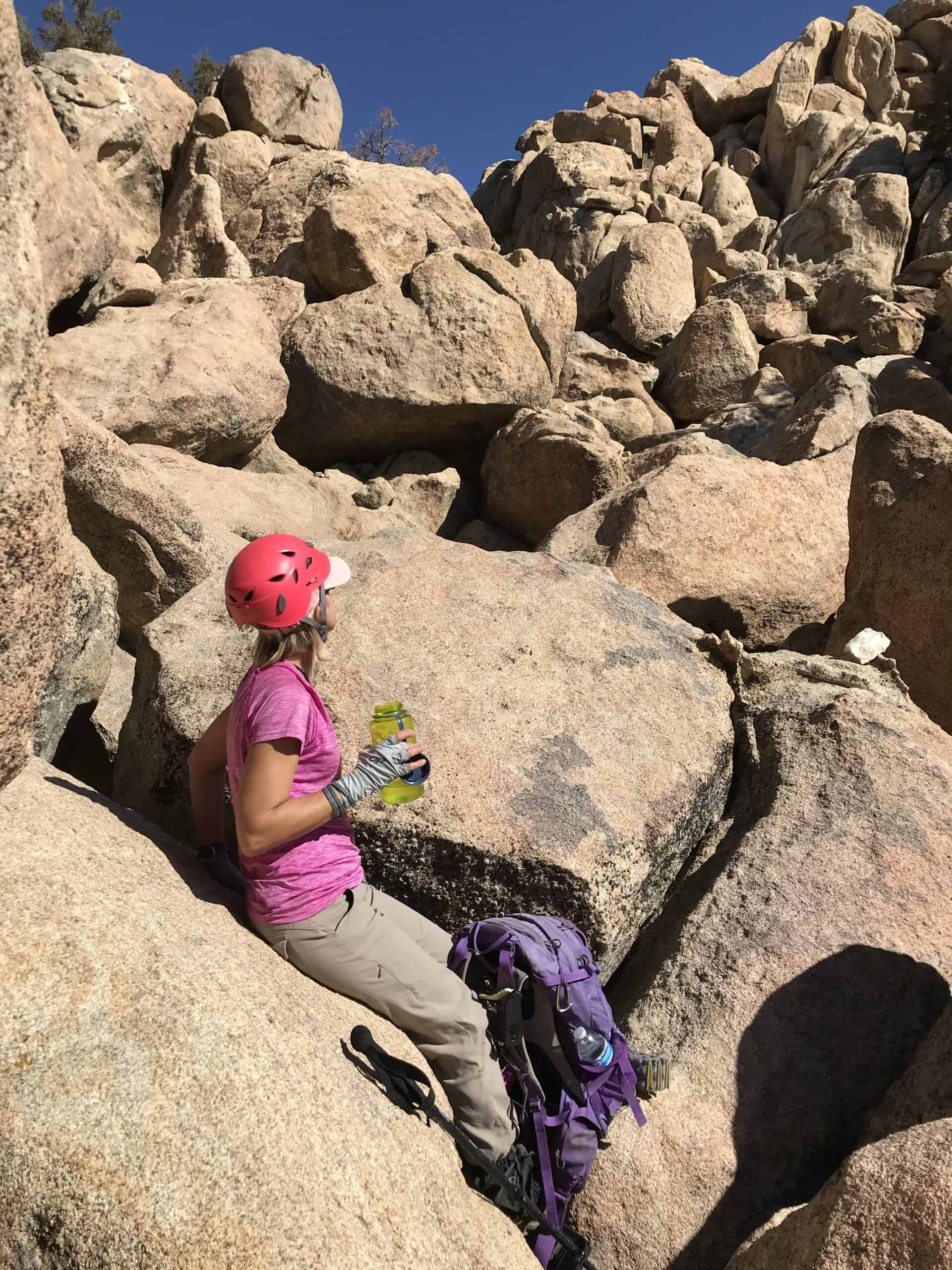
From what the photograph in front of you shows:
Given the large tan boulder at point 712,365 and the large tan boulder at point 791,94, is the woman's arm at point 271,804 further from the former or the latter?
the large tan boulder at point 791,94

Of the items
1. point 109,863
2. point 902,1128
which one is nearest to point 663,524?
point 902,1128

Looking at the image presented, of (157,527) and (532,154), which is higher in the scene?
(532,154)

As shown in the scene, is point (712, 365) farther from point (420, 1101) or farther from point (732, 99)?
point (732, 99)

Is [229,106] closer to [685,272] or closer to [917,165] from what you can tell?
[685,272]

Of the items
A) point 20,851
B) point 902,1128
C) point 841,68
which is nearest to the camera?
point 20,851

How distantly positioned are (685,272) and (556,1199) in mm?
18205

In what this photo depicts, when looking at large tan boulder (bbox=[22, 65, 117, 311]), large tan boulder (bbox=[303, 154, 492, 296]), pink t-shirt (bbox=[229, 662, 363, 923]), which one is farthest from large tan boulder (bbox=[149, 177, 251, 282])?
pink t-shirt (bbox=[229, 662, 363, 923])

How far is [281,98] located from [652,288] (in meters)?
7.17

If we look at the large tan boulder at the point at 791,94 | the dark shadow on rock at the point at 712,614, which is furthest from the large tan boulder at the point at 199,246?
the large tan boulder at the point at 791,94

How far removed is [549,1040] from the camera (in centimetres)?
285

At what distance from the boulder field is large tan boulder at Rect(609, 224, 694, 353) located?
23.2ft

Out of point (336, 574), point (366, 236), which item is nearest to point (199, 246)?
point (366, 236)

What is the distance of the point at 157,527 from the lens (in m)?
5.58

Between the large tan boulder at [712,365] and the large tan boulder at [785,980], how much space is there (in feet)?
37.4
